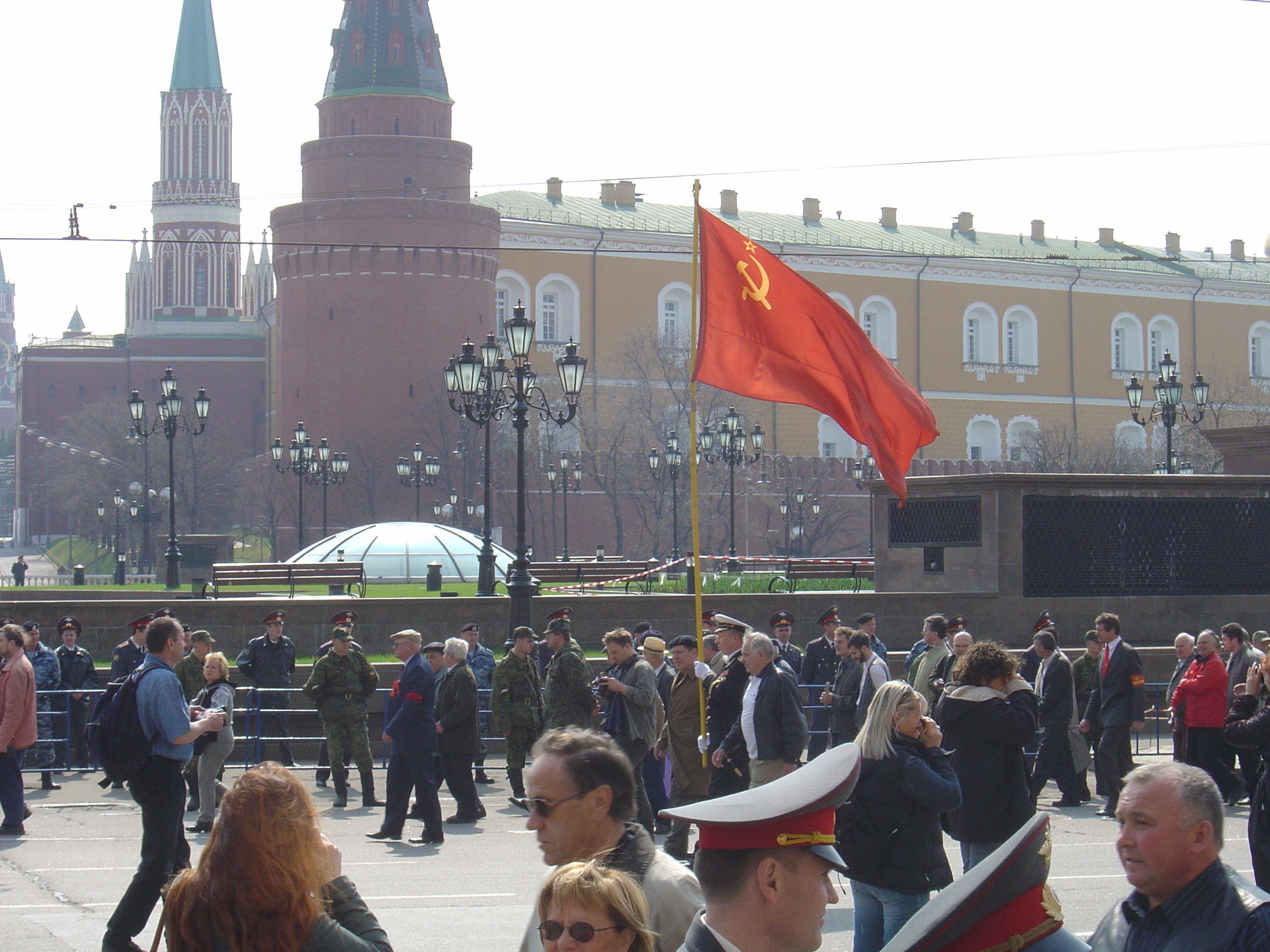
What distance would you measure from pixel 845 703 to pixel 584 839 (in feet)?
25.6

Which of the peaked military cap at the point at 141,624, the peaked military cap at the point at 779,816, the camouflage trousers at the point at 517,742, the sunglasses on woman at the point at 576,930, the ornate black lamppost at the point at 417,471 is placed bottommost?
the camouflage trousers at the point at 517,742

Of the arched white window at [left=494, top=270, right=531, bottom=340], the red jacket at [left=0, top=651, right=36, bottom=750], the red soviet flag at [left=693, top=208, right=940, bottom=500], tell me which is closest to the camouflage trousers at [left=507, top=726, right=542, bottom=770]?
the red jacket at [left=0, top=651, right=36, bottom=750]

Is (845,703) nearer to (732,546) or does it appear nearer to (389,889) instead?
(389,889)

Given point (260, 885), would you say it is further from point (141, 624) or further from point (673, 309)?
point (673, 309)

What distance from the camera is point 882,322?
251ft

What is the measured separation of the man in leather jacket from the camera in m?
3.37

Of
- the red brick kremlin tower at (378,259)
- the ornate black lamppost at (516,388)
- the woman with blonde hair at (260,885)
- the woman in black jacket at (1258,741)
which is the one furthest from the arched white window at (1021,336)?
the woman with blonde hair at (260,885)

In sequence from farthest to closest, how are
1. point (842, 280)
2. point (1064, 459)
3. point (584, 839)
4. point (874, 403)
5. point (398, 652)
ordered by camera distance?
point (842, 280) < point (1064, 459) < point (398, 652) < point (874, 403) < point (584, 839)

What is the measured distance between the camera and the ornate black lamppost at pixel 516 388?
54.5ft

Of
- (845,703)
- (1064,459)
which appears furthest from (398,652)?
(1064,459)

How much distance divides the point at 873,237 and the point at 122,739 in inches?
2957

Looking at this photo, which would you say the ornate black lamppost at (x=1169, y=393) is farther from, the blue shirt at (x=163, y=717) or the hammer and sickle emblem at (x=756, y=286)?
the blue shirt at (x=163, y=717)

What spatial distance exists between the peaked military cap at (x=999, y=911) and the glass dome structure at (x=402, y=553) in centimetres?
3266

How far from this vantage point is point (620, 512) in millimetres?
62188
